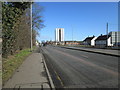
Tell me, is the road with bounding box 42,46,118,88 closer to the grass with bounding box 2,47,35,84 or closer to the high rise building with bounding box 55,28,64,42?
the grass with bounding box 2,47,35,84

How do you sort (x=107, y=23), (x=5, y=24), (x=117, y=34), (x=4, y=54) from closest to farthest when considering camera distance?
(x=5, y=24)
(x=4, y=54)
(x=117, y=34)
(x=107, y=23)

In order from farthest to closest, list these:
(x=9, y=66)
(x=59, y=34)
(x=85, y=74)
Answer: (x=59, y=34), (x=9, y=66), (x=85, y=74)

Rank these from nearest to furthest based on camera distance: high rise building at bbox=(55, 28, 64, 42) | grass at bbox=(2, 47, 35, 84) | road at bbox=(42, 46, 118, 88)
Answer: road at bbox=(42, 46, 118, 88) → grass at bbox=(2, 47, 35, 84) → high rise building at bbox=(55, 28, 64, 42)

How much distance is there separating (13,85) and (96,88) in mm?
3178

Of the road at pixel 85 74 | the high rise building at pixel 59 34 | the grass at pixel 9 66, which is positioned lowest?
the road at pixel 85 74

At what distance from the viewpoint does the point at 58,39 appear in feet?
511

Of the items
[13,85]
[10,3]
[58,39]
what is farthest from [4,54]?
[58,39]

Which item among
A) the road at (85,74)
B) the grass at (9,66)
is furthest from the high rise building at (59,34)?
the road at (85,74)

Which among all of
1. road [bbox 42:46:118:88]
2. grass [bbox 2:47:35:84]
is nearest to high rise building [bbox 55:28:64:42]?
grass [bbox 2:47:35:84]

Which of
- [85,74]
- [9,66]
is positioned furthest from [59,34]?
[85,74]

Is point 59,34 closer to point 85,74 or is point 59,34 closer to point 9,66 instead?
point 9,66

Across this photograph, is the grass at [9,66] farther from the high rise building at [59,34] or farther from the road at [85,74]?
the high rise building at [59,34]

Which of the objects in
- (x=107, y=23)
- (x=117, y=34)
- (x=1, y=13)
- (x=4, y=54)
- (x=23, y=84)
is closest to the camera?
(x=23, y=84)

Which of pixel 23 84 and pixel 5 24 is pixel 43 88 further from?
pixel 5 24
